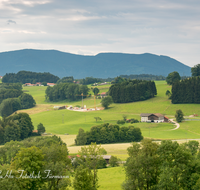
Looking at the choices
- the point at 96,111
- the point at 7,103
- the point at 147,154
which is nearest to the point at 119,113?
the point at 96,111

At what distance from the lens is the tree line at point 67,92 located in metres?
147

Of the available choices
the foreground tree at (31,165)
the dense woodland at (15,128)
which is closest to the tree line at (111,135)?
the dense woodland at (15,128)

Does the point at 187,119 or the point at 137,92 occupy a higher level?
the point at 137,92

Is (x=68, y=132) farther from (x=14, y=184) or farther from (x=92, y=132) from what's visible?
(x=14, y=184)

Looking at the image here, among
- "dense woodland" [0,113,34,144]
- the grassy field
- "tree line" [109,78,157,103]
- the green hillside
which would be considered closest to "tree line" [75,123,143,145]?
the green hillside

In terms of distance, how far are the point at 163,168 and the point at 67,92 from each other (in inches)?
5060

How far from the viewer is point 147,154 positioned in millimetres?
26281

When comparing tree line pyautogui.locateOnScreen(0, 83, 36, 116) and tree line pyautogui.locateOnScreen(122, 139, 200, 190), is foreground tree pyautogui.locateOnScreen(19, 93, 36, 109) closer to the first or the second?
tree line pyautogui.locateOnScreen(0, 83, 36, 116)

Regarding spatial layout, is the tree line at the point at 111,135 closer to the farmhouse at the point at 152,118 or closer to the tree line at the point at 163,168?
the farmhouse at the point at 152,118

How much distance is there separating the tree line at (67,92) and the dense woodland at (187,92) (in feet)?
182

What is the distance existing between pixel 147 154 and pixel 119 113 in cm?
7578

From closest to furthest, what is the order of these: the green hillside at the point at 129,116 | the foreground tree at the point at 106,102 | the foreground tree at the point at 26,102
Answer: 1. the green hillside at the point at 129,116
2. the foreground tree at the point at 106,102
3. the foreground tree at the point at 26,102

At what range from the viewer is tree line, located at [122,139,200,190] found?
2356cm

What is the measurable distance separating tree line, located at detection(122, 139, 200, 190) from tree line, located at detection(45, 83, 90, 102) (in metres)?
121
